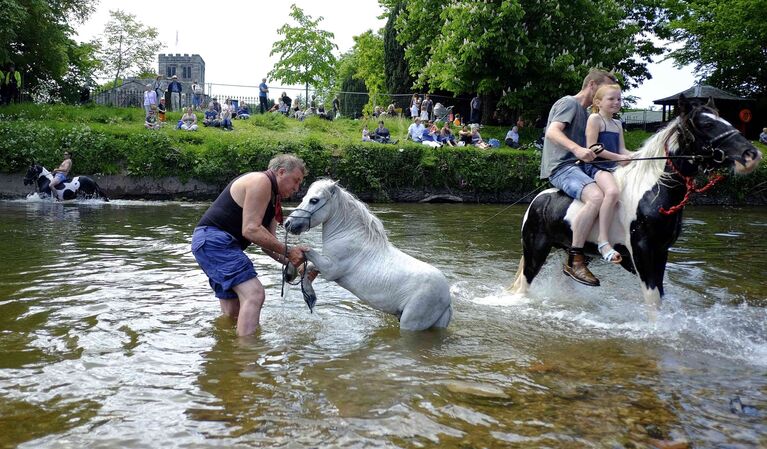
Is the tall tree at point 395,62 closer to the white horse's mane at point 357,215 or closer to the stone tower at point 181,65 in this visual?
the white horse's mane at point 357,215

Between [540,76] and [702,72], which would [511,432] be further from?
[702,72]

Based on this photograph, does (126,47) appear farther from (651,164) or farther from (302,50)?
(651,164)

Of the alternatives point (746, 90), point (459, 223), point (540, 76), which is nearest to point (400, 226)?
point (459, 223)

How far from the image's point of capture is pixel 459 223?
1839 centimetres

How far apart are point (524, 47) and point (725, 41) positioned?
1462 cm

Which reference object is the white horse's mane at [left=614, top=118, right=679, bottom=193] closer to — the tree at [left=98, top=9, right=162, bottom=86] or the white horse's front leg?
the white horse's front leg

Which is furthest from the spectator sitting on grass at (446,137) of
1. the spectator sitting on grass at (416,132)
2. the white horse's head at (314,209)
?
the white horse's head at (314,209)

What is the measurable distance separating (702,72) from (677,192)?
1756 inches

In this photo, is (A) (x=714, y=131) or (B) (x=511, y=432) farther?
(A) (x=714, y=131)

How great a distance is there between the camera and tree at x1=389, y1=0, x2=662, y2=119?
3195 cm

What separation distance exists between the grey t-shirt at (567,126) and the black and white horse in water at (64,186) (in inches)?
737

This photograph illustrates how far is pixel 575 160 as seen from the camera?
7543 mm

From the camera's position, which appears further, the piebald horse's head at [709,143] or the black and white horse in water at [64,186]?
the black and white horse in water at [64,186]

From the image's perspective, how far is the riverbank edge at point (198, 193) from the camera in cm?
2442
